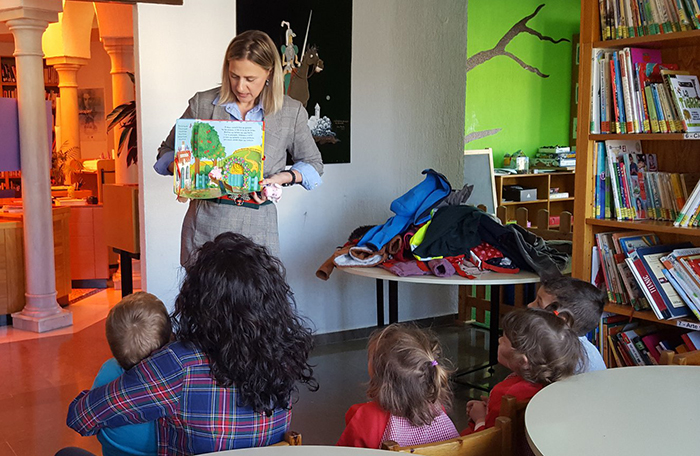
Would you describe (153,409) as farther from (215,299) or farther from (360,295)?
(360,295)

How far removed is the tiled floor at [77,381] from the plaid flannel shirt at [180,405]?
157 centimetres

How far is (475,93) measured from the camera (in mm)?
7477

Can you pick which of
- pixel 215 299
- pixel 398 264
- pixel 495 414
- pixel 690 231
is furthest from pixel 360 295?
pixel 215 299

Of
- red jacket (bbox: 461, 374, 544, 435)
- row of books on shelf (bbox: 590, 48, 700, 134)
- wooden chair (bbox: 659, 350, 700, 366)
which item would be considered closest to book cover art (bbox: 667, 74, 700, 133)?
row of books on shelf (bbox: 590, 48, 700, 134)

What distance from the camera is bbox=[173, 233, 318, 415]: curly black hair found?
170 cm

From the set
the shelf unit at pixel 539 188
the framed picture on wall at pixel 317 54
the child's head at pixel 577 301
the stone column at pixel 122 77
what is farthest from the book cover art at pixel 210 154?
the shelf unit at pixel 539 188

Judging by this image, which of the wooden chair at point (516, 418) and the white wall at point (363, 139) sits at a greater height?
the white wall at point (363, 139)

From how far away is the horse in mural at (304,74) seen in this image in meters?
4.47

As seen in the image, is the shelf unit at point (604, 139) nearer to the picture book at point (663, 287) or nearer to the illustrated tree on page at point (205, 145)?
the picture book at point (663, 287)

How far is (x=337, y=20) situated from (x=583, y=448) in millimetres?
3574

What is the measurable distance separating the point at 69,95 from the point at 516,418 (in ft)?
27.1

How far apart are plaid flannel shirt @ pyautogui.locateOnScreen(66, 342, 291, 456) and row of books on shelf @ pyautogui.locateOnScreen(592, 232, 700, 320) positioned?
5.92 feet

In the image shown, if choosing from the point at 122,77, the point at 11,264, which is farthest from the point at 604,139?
the point at 122,77

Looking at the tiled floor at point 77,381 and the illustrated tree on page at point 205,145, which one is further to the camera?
the tiled floor at point 77,381
